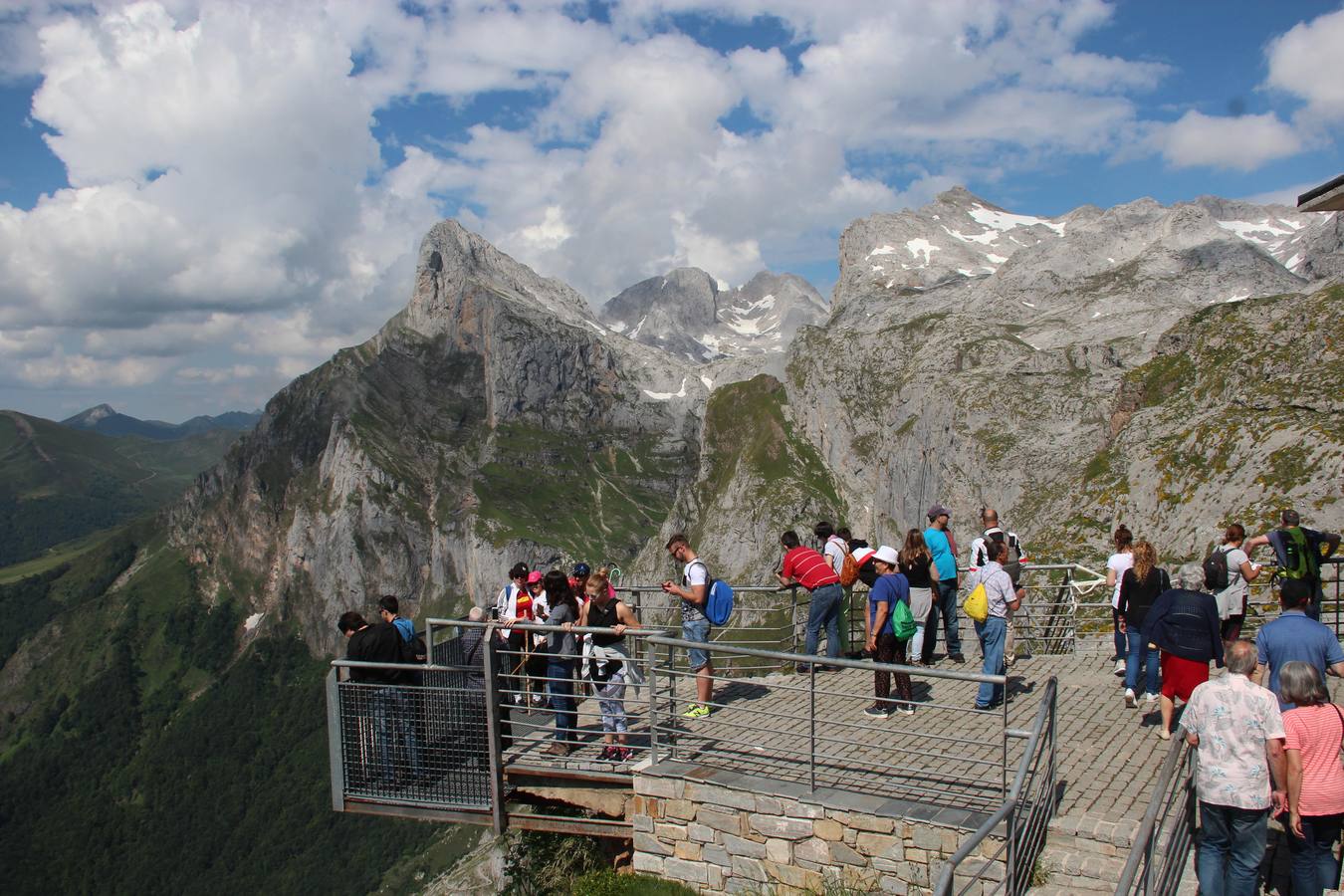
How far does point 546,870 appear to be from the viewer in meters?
13.9

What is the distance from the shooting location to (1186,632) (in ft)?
35.7

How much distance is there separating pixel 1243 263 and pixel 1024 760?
6877 inches

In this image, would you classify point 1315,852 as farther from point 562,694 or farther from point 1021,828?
point 562,694

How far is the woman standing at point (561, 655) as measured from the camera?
493 inches

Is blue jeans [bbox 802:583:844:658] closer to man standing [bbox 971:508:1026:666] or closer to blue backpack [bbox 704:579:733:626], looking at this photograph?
blue backpack [bbox 704:579:733:626]

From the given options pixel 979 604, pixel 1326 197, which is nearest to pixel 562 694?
pixel 979 604

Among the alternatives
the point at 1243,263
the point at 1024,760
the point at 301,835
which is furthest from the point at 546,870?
the point at 301,835

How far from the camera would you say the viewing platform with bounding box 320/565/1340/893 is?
9266 millimetres

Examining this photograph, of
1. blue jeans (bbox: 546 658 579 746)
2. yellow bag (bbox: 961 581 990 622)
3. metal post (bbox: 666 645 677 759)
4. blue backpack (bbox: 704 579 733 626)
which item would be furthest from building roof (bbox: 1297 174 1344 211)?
blue jeans (bbox: 546 658 579 746)

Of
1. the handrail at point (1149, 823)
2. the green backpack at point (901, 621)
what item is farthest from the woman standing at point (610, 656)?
the handrail at point (1149, 823)

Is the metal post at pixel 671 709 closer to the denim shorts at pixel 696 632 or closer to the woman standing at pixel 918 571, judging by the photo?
the denim shorts at pixel 696 632

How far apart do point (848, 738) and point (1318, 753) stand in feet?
19.3

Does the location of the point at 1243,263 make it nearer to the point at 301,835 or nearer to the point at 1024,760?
the point at 1024,760

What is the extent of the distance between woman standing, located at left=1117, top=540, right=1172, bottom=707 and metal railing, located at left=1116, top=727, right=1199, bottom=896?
4641mm
